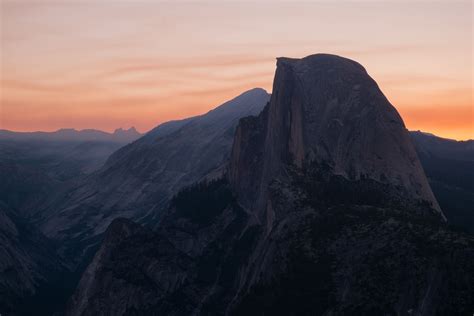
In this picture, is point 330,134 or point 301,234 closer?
point 301,234

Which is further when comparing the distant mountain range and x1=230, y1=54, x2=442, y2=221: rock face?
x1=230, y1=54, x2=442, y2=221: rock face

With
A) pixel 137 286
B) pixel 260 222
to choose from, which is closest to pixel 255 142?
pixel 260 222

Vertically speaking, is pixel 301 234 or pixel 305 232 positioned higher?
pixel 305 232

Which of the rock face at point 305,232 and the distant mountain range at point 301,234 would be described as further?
the distant mountain range at point 301,234

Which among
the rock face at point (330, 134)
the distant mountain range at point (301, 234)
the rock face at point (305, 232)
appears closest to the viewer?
the rock face at point (305, 232)

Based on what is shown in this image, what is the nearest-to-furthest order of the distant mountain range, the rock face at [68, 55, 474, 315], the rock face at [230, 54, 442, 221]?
1. the rock face at [68, 55, 474, 315]
2. the distant mountain range
3. the rock face at [230, 54, 442, 221]

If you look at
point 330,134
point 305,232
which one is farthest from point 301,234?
point 330,134

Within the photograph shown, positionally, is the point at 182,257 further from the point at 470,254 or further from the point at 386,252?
the point at 470,254

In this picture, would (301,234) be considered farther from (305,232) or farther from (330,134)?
(330,134)

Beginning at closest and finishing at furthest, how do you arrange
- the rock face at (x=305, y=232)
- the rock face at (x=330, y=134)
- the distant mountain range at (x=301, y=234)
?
1. the rock face at (x=305, y=232)
2. the distant mountain range at (x=301, y=234)
3. the rock face at (x=330, y=134)
